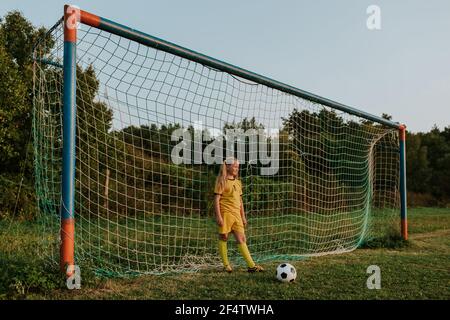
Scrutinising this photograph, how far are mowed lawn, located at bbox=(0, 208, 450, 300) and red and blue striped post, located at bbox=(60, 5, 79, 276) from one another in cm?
30

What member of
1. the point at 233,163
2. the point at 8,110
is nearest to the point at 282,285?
the point at 233,163

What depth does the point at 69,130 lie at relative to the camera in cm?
400

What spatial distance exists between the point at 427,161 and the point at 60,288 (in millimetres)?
33816

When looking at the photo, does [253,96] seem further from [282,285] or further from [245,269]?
[282,285]

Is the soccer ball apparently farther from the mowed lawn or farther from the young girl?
the young girl

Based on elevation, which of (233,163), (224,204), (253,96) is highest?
(253,96)

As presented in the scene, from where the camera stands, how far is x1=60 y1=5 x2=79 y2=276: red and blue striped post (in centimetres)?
392

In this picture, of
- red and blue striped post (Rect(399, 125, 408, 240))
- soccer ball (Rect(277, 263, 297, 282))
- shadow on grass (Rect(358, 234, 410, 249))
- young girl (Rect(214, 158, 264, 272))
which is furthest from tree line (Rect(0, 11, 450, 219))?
soccer ball (Rect(277, 263, 297, 282))

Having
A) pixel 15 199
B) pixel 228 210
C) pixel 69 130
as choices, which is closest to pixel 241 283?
pixel 228 210

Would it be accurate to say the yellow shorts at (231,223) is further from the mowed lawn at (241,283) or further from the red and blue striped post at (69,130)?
the red and blue striped post at (69,130)

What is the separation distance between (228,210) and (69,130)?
83.1 inches

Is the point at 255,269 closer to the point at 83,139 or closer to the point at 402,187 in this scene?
the point at 83,139

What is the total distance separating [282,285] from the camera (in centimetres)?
434

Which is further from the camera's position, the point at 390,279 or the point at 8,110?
the point at 8,110
